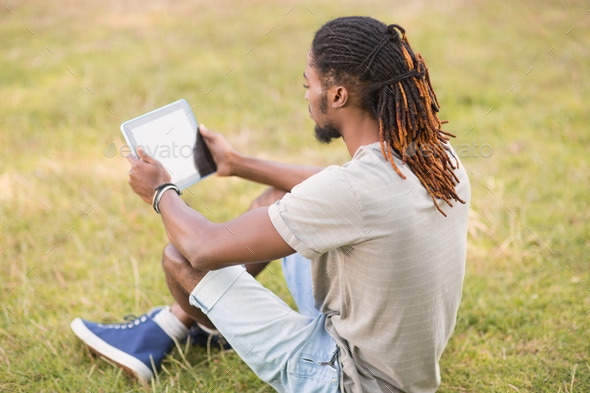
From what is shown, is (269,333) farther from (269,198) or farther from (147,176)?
(269,198)

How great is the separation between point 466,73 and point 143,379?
15.7 ft

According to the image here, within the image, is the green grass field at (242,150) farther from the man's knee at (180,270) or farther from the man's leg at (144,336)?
the man's knee at (180,270)

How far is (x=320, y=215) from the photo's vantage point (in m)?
1.83

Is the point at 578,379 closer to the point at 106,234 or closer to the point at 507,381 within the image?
the point at 507,381

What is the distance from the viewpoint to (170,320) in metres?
2.65

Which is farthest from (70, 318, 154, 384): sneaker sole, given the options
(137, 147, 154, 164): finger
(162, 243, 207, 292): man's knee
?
(137, 147, 154, 164): finger

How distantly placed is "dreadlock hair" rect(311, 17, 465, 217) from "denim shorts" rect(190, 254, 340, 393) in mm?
673

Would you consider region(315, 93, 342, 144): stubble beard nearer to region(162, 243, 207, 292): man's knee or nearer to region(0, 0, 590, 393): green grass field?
region(162, 243, 207, 292): man's knee

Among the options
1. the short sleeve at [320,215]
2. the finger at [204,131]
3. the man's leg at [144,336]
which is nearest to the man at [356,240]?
the short sleeve at [320,215]

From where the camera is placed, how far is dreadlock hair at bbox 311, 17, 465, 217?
1972 millimetres

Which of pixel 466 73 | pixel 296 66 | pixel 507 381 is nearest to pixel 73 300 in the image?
pixel 507 381

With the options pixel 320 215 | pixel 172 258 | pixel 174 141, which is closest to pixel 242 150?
pixel 174 141

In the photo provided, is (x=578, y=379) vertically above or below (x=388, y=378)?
below

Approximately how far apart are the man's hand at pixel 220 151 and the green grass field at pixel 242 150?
2.60ft
